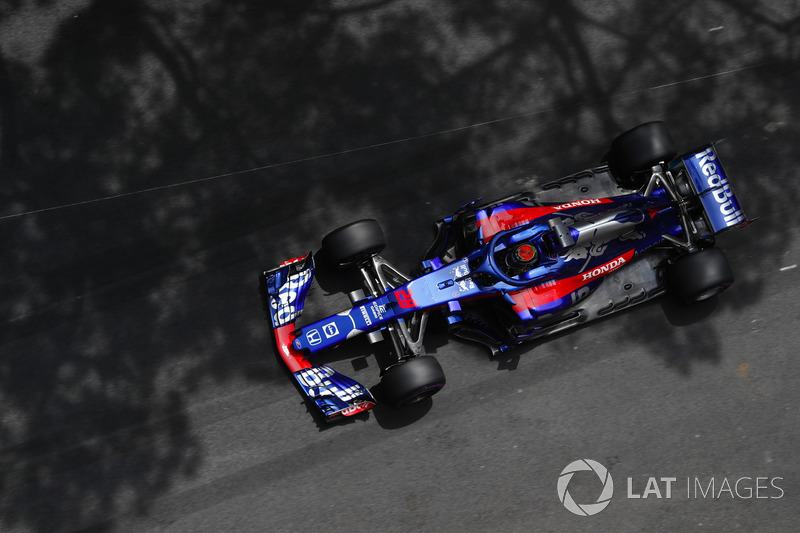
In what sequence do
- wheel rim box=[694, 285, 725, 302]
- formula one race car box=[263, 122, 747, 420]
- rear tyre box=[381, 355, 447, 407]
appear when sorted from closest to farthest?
rear tyre box=[381, 355, 447, 407]
formula one race car box=[263, 122, 747, 420]
wheel rim box=[694, 285, 725, 302]

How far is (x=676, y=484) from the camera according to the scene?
A: 7.20 m

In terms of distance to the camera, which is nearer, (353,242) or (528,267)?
(528,267)

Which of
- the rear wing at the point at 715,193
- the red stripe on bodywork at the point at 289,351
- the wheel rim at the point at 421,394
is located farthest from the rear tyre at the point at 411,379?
Result: the rear wing at the point at 715,193

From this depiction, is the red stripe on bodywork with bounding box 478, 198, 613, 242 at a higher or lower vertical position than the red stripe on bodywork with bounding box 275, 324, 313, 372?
higher

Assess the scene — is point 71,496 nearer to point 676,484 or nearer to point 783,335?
point 676,484

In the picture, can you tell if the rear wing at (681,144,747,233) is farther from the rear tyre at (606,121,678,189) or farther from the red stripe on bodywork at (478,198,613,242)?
the red stripe on bodywork at (478,198,613,242)

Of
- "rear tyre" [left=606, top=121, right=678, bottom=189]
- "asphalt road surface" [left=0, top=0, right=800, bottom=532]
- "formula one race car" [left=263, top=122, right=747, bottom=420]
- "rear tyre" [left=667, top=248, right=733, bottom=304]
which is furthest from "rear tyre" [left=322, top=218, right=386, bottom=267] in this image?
"rear tyre" [left=667, top=248, right=733, bottom=304]

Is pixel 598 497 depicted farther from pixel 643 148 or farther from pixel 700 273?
pixel 643 148

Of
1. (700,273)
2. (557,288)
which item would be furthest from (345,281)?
(700,273)

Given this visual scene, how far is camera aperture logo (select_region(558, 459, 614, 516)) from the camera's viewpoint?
7.07 meters

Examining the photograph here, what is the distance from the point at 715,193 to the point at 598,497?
10.7ft

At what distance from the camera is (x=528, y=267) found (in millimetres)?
6566

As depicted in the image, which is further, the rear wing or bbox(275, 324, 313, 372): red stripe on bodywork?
the rear wing

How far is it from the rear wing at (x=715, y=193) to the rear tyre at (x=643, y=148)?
0.31 m
